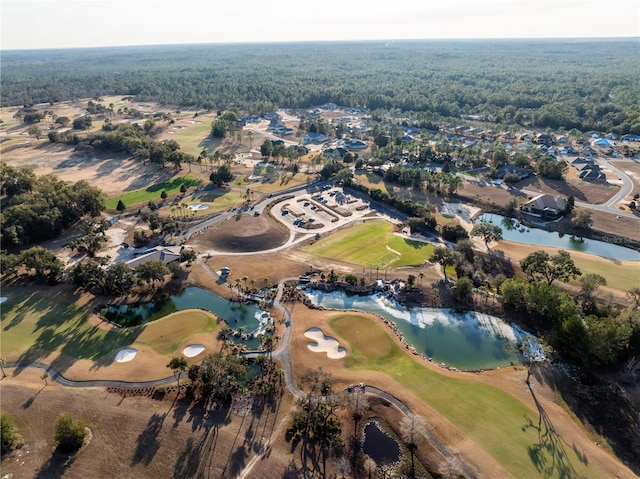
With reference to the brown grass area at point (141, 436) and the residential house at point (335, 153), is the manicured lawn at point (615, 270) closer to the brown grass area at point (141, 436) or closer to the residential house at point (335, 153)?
the brown grass area at point (141, 436)

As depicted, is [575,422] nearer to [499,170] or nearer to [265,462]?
[265,462]

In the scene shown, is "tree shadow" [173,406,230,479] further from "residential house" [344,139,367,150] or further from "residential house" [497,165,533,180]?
"residential house" [344,139,367,150]

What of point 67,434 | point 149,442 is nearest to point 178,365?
point 149,442

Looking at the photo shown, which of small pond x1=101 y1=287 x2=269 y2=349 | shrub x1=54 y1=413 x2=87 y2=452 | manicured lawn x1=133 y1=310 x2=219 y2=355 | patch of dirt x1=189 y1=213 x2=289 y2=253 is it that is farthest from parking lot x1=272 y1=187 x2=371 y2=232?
shrub x1=54 y1=413 x2=87 y2=452

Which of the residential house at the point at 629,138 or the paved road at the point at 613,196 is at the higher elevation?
the paved road at the point at 613,196

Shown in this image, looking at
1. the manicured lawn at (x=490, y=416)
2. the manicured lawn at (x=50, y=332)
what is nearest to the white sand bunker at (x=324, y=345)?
the manicured lawn at (x=490, y=416)

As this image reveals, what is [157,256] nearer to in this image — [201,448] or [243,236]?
[243,236]

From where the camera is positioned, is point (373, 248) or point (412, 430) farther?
point (373, 248)
